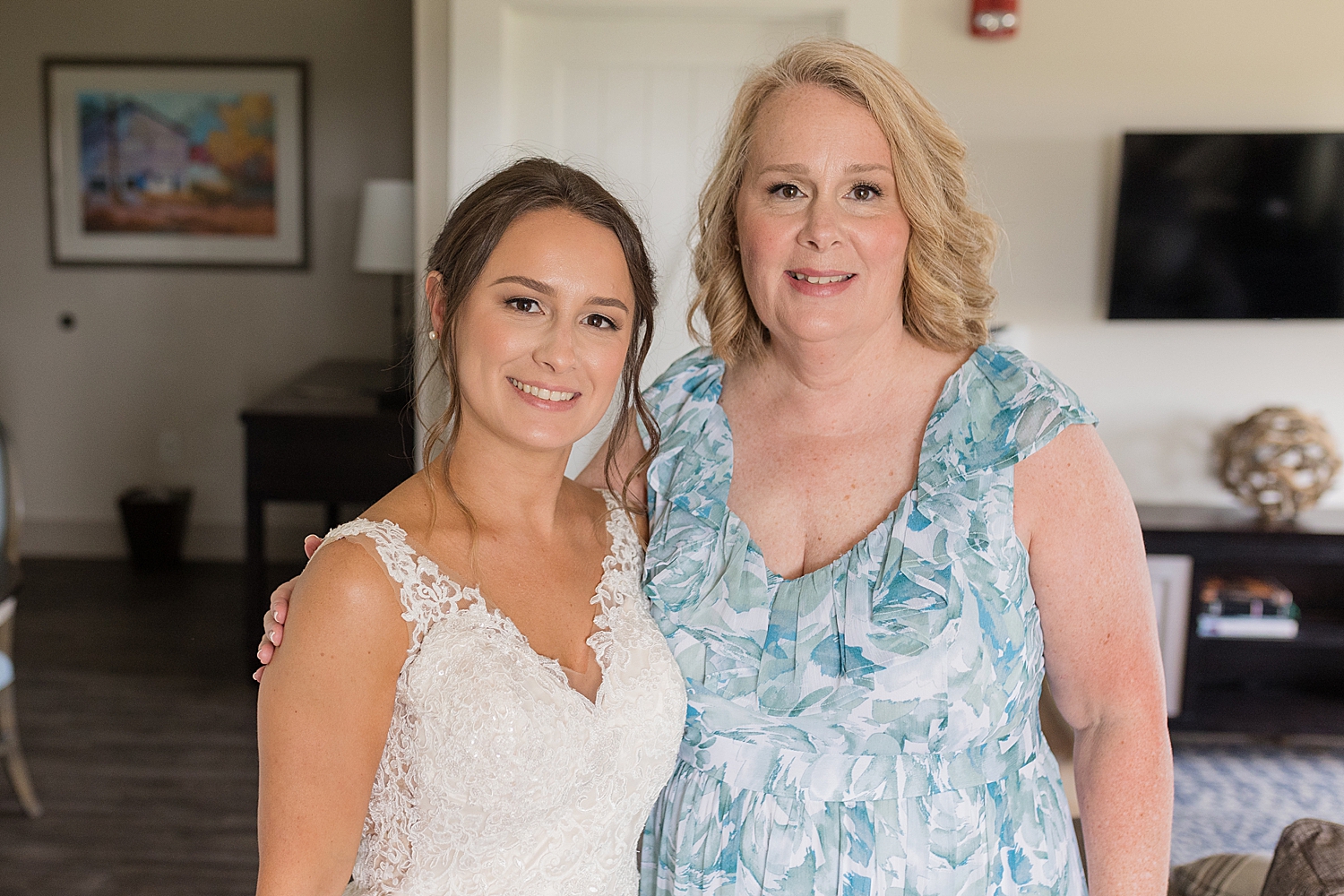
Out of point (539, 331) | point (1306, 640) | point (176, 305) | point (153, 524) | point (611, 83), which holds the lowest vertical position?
point (153, 524)

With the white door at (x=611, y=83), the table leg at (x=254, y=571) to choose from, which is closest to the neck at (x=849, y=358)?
the white door at (x=611, y=83)

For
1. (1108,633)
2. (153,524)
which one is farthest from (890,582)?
(153,524)

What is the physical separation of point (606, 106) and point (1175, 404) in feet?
7.41

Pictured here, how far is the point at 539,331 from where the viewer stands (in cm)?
134

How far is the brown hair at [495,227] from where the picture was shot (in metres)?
1.35

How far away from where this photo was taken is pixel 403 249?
4352 mm

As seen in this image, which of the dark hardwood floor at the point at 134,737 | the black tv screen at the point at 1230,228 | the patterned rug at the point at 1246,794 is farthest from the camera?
the black tv screen at the point at 1230,228

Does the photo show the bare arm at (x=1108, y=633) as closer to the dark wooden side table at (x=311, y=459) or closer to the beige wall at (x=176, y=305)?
the dark wooden side table at (x=311, y=459)

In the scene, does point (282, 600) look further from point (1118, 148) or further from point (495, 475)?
point (1118, 148)

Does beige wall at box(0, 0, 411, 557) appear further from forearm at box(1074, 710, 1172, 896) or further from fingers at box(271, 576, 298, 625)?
forearm at box(1074, 710, 1172, 896)

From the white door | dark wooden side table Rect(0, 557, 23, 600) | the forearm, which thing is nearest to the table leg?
dark wooden side table Rect(0, 557, 23, 600)

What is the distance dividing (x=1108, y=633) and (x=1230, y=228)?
9.89ft

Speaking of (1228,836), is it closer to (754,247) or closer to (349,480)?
(754,247)

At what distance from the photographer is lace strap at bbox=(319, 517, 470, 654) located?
1.24 metres
